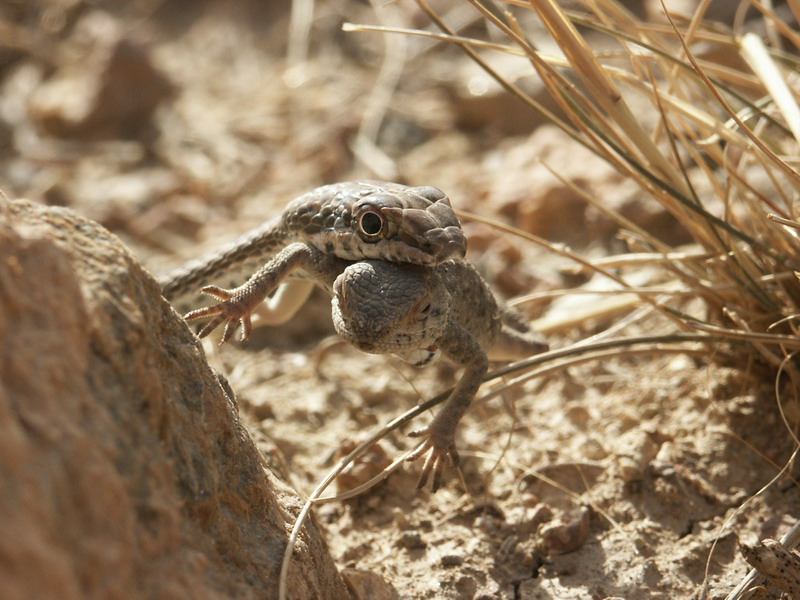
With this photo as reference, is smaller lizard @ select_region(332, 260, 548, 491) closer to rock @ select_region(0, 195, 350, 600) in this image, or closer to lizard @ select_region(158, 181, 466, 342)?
lizard @ select_region(158, 181, 466, 342)

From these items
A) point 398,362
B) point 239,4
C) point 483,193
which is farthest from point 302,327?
point 239,4

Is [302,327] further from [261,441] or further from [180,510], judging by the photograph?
[180,510]

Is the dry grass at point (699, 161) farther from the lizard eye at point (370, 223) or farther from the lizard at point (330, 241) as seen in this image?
the lizard eye at point (370, 223)

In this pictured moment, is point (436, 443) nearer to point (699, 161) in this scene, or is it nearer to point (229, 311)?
point (229, 311)

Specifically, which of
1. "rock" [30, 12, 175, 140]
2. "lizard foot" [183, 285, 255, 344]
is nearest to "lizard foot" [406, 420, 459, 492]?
"lizard foot" [183, 285, 255, 344]

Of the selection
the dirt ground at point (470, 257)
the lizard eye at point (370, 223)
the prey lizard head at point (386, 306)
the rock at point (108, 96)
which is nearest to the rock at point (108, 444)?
the prey lizard head at point (386, 306)
